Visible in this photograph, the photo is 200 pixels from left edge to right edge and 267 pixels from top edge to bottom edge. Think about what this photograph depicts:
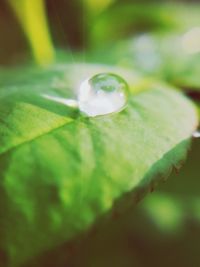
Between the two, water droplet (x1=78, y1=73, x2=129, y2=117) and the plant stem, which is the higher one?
water droplet (x1=78, y1=73, x2=129, y2=117)

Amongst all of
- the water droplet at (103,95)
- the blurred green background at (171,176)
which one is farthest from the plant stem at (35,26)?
the water droplet at (103,95)

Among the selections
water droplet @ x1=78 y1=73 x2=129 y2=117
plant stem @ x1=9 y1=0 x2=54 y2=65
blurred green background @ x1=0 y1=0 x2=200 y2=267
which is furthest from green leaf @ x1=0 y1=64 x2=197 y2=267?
plant stem @ x1=9 y1=0 x2=54 y2=65

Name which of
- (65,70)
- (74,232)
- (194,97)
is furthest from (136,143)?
(194,97)

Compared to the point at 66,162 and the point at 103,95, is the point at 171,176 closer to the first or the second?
the point at 103,95

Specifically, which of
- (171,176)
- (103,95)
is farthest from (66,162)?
(171,176)

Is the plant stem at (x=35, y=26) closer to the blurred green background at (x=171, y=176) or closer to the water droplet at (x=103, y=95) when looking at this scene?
the blurred green background at (x=171, y=176)

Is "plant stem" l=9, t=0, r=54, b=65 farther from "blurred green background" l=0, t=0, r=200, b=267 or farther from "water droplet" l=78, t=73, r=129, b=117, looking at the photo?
"water droplet" l=78, t=73, r=129, b=117
